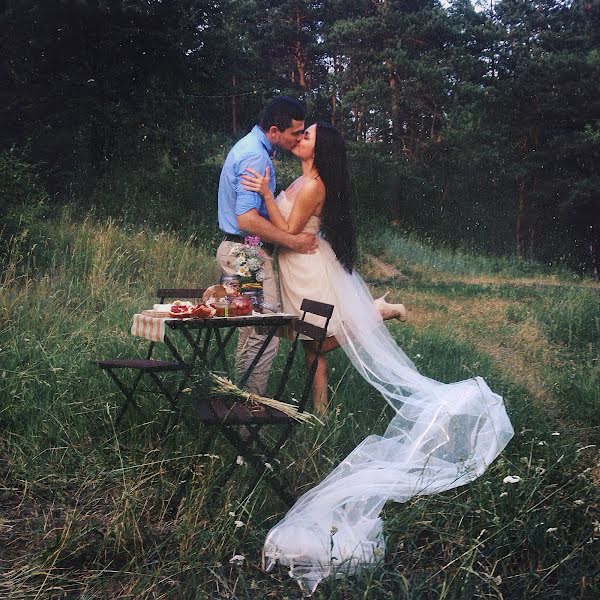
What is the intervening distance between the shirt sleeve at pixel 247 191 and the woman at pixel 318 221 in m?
0.08

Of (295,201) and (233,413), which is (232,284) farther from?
(233,413)

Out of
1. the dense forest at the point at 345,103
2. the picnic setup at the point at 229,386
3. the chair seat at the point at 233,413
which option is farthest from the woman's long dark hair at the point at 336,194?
the dense forest at the point at 345,103

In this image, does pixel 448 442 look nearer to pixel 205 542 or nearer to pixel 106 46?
pixel 205 542

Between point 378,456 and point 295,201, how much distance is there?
64.5 inches

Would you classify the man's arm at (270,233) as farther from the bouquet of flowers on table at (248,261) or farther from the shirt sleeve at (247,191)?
the bouquet of flowers on table at (248,261)

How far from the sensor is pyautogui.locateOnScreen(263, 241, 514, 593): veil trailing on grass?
11.9 ft

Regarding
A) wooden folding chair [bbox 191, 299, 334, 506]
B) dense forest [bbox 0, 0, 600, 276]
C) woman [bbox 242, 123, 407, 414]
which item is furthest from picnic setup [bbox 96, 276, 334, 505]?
dense forest [bbox 0, 0, 600, 276]

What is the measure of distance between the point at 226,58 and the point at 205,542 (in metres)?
15.6

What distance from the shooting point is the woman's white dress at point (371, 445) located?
3629 mm

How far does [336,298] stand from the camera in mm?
5250

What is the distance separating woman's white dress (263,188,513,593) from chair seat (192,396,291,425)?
16.2 inches

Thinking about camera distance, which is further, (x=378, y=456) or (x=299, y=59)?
(x=299, y=59)

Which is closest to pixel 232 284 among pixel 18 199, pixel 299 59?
pixel 18 199

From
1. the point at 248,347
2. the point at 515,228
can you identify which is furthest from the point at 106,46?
the point at 515,228
